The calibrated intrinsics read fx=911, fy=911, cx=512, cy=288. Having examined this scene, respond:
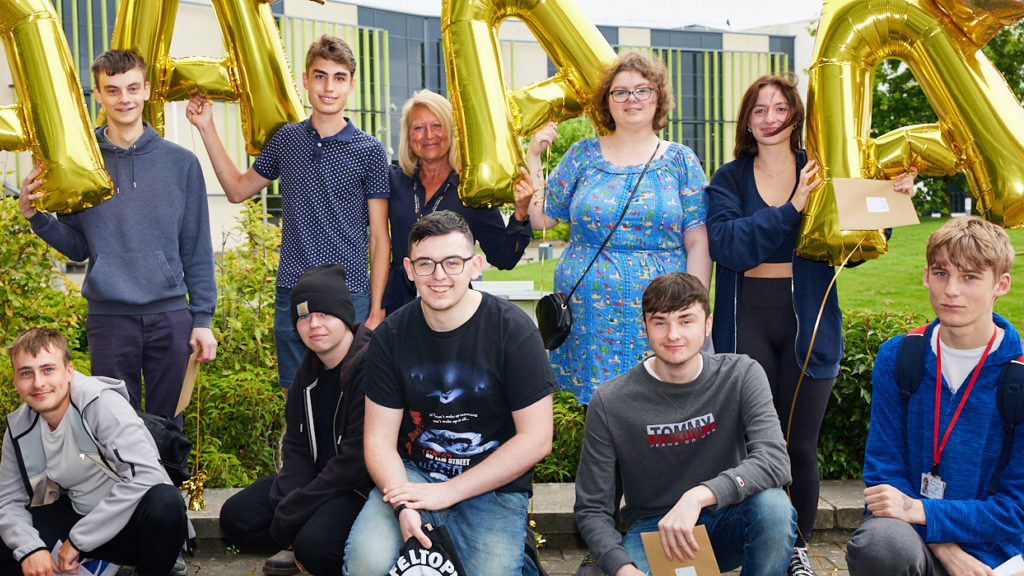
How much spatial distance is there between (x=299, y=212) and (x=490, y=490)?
160 centimetres

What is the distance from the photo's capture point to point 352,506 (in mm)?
3473

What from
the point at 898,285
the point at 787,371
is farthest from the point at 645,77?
the point at 898,285

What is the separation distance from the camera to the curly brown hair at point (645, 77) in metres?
3.75

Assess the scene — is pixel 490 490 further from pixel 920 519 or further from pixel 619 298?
pixel 920 519

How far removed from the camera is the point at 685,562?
9.71ft

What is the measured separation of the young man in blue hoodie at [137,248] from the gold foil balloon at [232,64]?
13 cm

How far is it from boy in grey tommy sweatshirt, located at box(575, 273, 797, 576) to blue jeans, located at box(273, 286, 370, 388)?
4.35 feet

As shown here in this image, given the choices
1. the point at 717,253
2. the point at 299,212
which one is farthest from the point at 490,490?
the point at 299,212

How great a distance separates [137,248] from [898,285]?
37.5 ft

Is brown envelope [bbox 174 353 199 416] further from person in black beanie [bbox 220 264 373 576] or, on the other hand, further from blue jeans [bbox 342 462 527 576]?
blue jeans [bbox 342 462 527 576]

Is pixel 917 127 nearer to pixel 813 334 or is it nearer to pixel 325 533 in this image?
pixel 813 334

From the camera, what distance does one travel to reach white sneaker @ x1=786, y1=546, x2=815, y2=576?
352cm

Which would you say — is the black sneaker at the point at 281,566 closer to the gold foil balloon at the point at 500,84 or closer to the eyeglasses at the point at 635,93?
the gold foil balloon at the point at 500,84

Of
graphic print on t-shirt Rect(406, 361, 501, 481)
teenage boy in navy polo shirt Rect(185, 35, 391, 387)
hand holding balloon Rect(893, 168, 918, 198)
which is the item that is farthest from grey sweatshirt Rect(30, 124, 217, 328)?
hand holding balloon Rect(893, 168, 918, 198)
